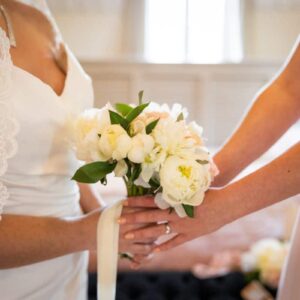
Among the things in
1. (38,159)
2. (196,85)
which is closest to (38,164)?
(38,159)

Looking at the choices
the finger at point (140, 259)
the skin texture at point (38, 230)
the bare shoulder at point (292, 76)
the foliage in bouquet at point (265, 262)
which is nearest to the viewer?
the skin texture at point (38, 230)

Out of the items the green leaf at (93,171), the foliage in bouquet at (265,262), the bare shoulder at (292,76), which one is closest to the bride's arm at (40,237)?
the green leaf at (93,171)

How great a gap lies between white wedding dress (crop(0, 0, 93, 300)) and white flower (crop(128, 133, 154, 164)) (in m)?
0.25

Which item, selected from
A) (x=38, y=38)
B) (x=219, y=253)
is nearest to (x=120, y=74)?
(x=219, y=253)

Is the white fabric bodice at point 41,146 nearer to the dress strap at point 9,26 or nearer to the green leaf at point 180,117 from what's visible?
the dress strap at point 9,26

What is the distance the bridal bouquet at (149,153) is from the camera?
2.59ft

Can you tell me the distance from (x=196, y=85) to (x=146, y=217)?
4.60m

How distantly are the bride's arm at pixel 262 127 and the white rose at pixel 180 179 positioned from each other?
1.27 ft

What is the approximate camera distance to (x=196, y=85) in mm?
5348

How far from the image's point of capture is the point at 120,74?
5.31 m

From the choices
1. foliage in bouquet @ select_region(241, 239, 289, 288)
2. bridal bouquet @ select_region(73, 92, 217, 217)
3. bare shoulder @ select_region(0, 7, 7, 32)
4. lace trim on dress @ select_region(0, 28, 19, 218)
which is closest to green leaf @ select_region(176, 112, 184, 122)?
bridal bouquet @ select_region(73, 92, 217, 217)

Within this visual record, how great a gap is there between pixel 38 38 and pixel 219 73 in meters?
4.45

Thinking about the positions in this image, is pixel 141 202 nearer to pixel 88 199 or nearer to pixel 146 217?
pixel 146 217

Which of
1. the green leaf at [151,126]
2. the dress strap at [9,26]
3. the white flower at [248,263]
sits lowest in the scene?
the white flower at [248,263]
